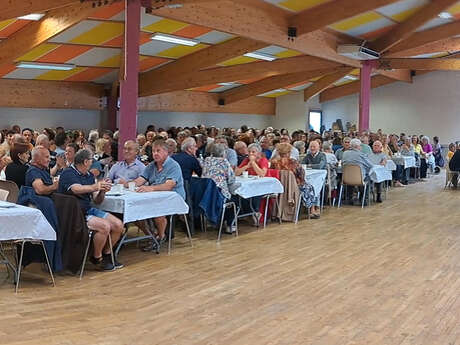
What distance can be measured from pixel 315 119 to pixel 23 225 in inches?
642

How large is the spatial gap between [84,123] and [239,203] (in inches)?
288

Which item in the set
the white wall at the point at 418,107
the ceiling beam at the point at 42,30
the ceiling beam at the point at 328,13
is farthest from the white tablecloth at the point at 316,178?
the white wall at the point at 418,107

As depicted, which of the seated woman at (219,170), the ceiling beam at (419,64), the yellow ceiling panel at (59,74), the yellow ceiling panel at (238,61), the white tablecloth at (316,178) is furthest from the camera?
the ceiling beam at (419,64)

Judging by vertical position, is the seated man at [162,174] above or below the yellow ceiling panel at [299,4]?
below

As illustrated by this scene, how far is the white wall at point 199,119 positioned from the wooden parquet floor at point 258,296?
822 centimetres

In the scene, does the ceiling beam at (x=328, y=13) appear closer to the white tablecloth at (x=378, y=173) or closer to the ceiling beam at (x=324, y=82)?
the white tablecloth at (x=378, y=173)

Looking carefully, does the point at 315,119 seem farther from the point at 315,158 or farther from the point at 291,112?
the point at 315,158

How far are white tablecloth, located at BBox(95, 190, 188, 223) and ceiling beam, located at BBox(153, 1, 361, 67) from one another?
2.75 meters

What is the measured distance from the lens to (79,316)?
141 inches

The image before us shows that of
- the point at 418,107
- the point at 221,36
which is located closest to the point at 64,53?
the point at 221,36

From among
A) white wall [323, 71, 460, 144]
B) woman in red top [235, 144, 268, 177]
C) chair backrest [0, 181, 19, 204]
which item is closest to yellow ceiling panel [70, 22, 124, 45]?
woman in red top [235, 144, 268, 177]

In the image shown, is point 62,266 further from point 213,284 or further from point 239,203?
point 239,203

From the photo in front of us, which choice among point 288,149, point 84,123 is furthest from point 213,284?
point 84,123

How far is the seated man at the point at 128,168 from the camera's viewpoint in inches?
216
